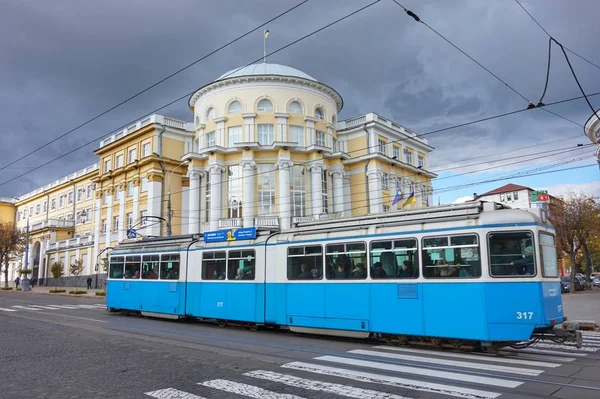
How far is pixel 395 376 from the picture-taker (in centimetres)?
859

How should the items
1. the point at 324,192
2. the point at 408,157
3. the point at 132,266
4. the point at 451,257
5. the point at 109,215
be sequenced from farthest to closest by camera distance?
the point at 408,157
the point at 109,215
the point at 324,192
the point at 132,266
the point at 451,257

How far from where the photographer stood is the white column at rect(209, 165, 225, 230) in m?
45.2

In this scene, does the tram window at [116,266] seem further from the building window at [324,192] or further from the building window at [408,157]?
the building window at [408,157]

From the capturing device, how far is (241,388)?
25.2 ft

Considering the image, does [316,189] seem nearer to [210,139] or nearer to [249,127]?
[249,127]

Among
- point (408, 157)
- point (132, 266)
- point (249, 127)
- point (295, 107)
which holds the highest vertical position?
point (295, 107)

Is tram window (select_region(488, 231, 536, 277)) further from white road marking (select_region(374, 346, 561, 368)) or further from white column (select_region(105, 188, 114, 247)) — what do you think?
white column (select_region(105, 188, 114, 247))

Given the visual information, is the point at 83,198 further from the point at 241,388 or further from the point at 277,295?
the point at 241,388

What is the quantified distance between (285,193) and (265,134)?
6.42m

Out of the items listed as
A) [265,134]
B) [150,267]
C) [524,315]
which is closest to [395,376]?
[524,315]

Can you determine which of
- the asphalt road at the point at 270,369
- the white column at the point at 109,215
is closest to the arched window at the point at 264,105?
the white column at the point at 109,215

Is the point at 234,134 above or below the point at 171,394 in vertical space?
above

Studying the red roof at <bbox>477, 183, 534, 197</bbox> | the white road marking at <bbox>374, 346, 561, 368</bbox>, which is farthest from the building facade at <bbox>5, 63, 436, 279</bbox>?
the red roof at <bbox>477, 183, 534, 197</bbox>

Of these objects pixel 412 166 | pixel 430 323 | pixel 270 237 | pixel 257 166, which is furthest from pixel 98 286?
pixel 430 323
